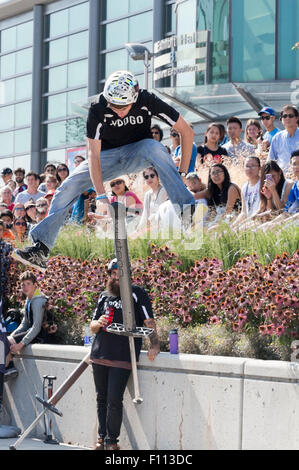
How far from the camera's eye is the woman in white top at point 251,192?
10656 mm

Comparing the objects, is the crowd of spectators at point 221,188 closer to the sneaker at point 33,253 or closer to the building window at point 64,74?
the sneaker at point 33,253

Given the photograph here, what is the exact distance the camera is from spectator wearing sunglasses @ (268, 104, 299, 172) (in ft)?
40.1

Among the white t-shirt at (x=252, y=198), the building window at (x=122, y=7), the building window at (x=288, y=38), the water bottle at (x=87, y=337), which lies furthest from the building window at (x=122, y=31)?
the water bottle at (x=87, y=337)

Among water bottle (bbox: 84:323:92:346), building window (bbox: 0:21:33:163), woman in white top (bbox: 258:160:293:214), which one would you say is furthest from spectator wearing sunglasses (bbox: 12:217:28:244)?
building window (bbox: 0:21:33:163)

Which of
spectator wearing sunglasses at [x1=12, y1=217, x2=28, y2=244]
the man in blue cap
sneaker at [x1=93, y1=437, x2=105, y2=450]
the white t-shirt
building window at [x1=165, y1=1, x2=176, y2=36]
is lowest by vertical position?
sneaker at [x1=93, y1=437, x2=105, y2=450]

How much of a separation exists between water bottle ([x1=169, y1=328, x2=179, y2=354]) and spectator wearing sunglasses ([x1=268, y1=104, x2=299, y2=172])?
160 inches

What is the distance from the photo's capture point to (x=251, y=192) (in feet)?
35.3

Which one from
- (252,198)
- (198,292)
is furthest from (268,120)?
(198,292)

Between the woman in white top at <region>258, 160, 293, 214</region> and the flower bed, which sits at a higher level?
the woman in white top at <region>258, 160, 293, 214</region>

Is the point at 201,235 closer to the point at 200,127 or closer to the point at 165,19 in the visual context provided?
the point at 200,127

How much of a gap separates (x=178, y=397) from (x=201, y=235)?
6.77 feet

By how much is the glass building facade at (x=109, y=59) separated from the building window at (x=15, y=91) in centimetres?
5

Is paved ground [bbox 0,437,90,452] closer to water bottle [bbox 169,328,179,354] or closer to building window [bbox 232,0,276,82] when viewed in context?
water bottle [bbox 169,328,179,354]
